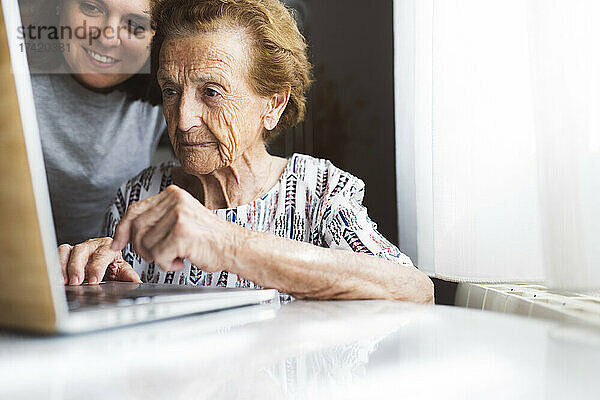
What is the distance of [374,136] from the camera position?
1.88 meters

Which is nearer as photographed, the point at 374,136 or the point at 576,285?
the point at 576,285

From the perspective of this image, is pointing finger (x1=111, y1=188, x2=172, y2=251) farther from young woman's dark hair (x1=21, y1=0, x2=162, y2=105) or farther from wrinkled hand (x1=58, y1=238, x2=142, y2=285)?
young woman's dark hair (x1=21, y1=0, x2=162, y2=105)

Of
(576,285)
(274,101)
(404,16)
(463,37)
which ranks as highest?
(404,16)

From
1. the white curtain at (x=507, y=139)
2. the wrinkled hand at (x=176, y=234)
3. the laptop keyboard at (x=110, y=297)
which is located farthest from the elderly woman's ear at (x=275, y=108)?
the laptop keyboard at (x=110, y=297)

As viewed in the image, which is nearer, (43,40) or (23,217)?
(23,217)

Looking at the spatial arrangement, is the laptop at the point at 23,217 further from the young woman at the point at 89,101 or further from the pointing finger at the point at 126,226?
the young woman at the point at 89,101

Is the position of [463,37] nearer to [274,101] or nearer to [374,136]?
[274,101]

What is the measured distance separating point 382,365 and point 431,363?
43 millimetres

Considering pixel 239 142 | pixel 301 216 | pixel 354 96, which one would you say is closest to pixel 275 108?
pixel 239 142

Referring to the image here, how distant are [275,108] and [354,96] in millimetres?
445

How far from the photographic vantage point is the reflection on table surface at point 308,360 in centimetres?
43

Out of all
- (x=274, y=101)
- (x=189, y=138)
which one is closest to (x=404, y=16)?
(x=274, y=101)

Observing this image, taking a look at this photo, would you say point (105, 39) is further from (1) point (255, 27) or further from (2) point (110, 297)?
(2) point (110, 297)

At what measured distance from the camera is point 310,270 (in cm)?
94
